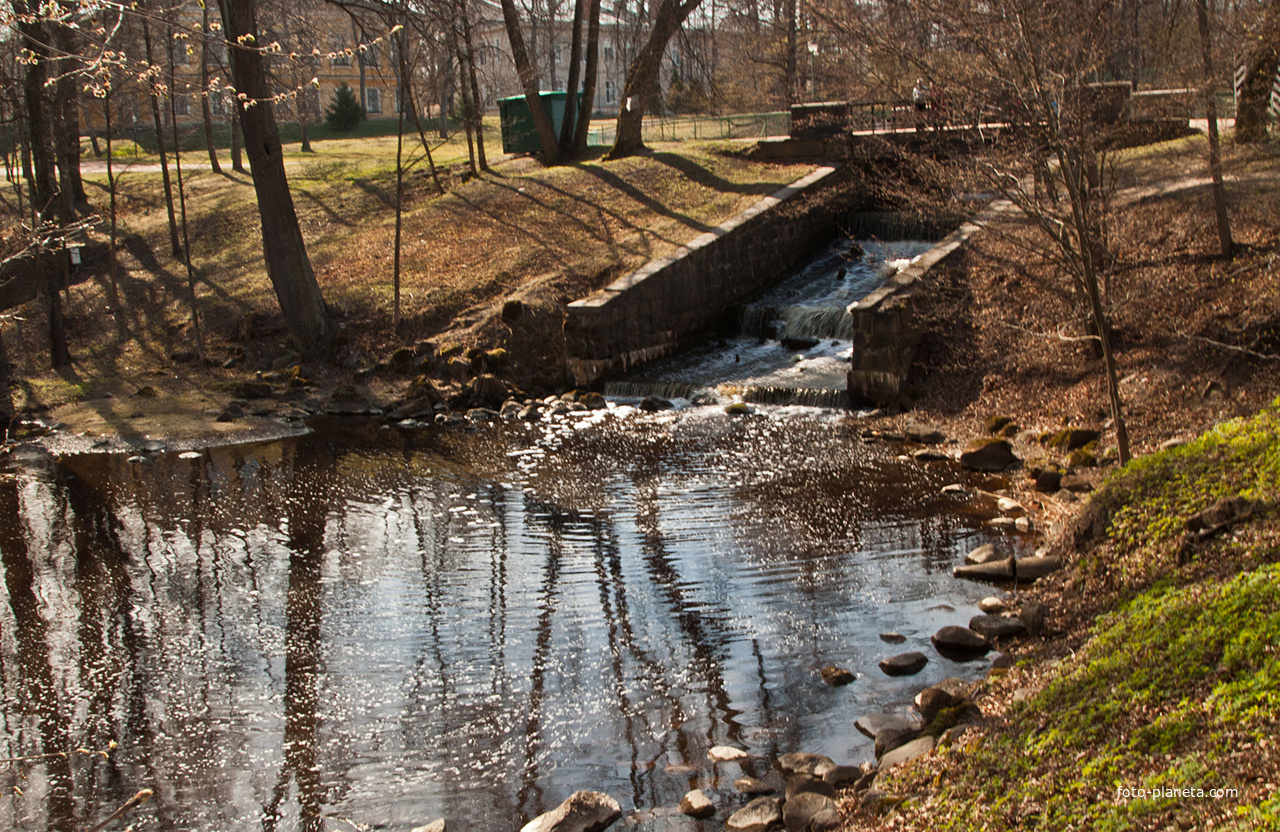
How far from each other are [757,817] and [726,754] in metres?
0.72

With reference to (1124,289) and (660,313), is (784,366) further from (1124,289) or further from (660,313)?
(1124,289)

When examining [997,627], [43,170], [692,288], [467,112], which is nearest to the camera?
[997,627]

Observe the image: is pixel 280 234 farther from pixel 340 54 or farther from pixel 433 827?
pixel 433 827

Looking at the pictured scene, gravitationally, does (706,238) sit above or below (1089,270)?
above

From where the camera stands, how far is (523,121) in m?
28.5

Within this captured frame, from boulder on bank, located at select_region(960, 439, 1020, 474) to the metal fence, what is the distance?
56.3 feet

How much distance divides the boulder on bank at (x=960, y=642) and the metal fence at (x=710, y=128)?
21391 millimetres

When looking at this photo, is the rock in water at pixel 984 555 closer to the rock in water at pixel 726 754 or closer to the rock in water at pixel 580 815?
the rock in water at pixel 726 754

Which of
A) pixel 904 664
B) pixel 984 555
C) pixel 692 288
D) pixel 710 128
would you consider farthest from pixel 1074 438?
pixel 710 128

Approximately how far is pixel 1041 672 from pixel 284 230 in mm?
14812

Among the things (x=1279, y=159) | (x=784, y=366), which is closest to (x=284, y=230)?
(x=784, y=366)

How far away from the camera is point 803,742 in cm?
596

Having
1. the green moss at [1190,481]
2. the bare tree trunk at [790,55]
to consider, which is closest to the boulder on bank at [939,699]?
the green moss at [1190,481]

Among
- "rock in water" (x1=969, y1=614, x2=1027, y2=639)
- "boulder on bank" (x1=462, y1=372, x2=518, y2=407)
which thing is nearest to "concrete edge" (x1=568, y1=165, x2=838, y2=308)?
"boulder on bank" (x1=462, y1=372, x2=518, y2=407)
